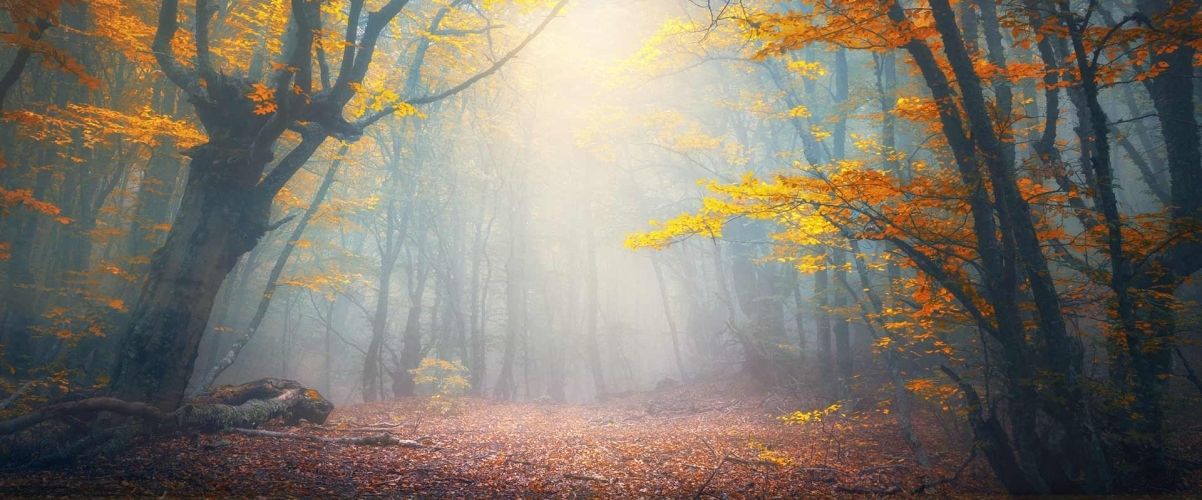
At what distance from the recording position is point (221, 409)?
7.67m

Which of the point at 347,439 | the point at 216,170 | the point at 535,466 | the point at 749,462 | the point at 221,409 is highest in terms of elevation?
the point at 216,170

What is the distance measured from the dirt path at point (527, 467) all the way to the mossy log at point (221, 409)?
349mm

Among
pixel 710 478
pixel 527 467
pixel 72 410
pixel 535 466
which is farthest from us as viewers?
pixel 535 466

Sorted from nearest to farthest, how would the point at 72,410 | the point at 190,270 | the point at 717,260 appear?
1. the point at 72,410
2. the point at 190,270
3. the point at 717,260

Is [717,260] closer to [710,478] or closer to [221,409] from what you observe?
[710,478]

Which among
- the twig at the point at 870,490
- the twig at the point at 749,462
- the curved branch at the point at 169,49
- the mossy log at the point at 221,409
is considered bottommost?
the twig at the point at 749,462

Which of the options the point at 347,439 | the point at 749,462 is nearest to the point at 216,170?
the point at 347,439

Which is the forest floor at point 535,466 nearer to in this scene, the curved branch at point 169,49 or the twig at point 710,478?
the twig at point 710,478

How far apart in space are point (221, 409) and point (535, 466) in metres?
4.75

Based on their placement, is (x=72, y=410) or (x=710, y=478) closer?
(x=710, y=478)

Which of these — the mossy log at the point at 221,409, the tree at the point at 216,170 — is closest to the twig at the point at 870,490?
the tree at the point at 216,170

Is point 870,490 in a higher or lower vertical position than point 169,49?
lower

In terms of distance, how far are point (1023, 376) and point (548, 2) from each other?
9.05 metres

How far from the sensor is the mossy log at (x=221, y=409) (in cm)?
616
